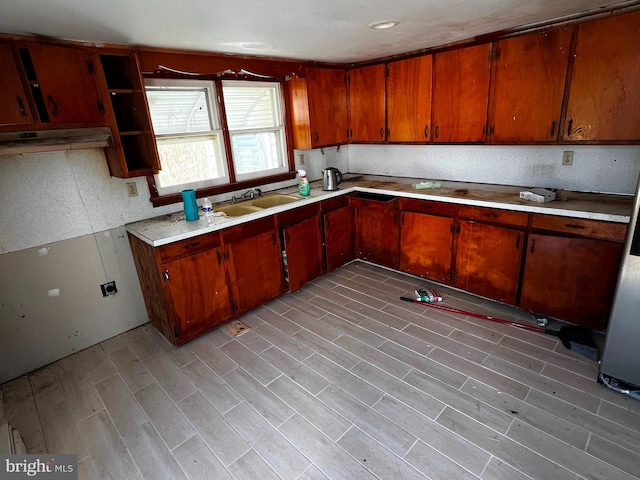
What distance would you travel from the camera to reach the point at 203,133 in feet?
10.3

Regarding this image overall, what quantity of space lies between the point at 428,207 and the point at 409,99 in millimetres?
1137

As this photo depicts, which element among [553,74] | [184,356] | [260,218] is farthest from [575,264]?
[184,356]

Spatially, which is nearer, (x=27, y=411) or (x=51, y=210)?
(x=27, y=411)

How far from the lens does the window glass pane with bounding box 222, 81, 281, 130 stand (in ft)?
10.9

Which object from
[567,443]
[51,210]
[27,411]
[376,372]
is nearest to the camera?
[567,443]

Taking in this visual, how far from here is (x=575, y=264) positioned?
246 centimetres

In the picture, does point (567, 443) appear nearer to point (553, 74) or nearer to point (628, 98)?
point (628, 98)

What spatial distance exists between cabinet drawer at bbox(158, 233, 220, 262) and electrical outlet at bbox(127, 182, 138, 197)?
704 mm

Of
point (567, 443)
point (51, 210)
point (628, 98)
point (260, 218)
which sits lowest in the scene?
point (567, 443)

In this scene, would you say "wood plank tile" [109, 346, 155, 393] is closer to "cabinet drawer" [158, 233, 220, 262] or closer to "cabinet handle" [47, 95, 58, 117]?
"cabinet drawer" [158, 233, 220, 262]

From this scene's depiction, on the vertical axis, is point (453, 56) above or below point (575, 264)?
above

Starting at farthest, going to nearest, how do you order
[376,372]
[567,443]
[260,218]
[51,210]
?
[260,218], [51,210], [376,372], [567,443]

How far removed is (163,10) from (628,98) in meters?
2.92

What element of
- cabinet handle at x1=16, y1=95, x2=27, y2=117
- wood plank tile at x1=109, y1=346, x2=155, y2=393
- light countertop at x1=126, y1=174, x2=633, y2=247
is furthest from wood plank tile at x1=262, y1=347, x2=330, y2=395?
cabinet handle at x1=16, y1=95, x2=27, y2=117
